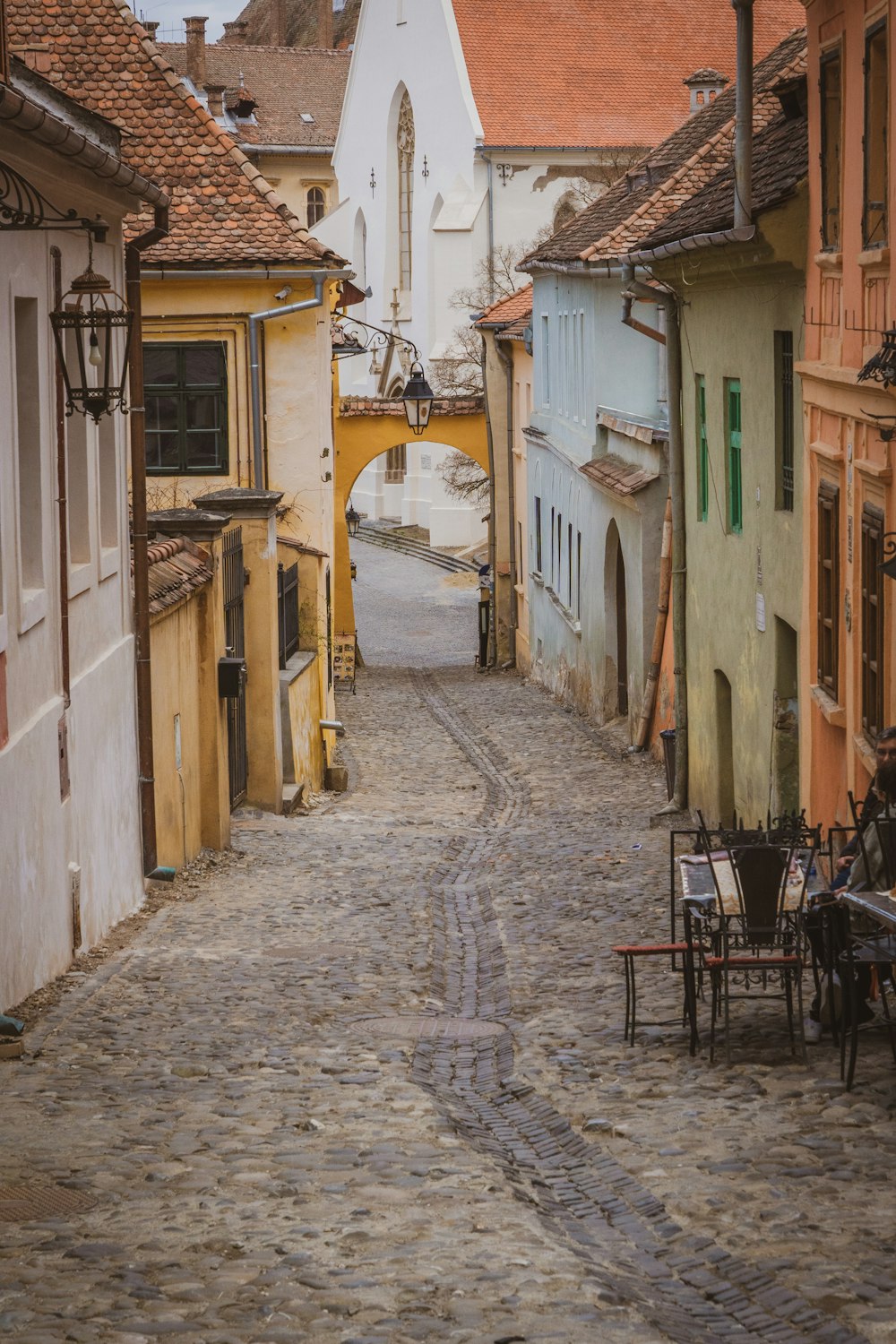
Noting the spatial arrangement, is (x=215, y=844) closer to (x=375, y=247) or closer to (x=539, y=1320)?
(x=539, y=1320)

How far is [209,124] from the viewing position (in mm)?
23609

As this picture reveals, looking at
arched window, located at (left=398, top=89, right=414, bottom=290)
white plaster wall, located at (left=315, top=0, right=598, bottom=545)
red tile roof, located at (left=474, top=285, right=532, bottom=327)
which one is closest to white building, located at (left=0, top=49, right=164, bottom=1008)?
red tile roof, located at (left=474, top=285, right=532, bottom=327)

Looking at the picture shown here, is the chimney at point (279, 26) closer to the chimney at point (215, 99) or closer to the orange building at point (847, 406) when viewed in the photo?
the chimney at point (215, 99)

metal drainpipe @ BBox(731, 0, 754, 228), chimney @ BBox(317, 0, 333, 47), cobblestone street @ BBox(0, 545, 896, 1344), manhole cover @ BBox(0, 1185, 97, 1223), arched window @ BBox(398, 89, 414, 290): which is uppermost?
chimney @ BBox(317, 0, 333, 47)

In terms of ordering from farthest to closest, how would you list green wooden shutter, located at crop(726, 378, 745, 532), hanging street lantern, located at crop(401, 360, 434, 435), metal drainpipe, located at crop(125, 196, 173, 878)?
hanging street lantern, located at crop(401, 360, 434, 435) → green wooden shutter, located at crop(726, 378, 745, 532) → metal drainpipe, located at crop(125, 196, 173, 878)

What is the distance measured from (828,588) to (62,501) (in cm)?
529

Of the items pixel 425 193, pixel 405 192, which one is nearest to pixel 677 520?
pixel 425 193

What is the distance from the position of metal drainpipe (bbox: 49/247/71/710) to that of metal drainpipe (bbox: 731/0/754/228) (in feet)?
17.7

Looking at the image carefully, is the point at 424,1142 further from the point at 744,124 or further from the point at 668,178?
the point at 668,178

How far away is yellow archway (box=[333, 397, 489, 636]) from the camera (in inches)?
1526

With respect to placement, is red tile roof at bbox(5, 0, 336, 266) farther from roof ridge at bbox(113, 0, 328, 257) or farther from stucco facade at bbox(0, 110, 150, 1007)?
stucco facade at bbox(0, 110, 150, 1007)

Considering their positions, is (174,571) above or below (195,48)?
below

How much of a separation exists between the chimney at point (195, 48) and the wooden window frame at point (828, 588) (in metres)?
64.4

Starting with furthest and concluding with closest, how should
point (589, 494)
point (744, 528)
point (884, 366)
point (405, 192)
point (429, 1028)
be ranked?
1. point (405, 192)
2. point (589, 494)
3. point (744, 528)
4. point (429, 1028)
5. point (884, 366)
